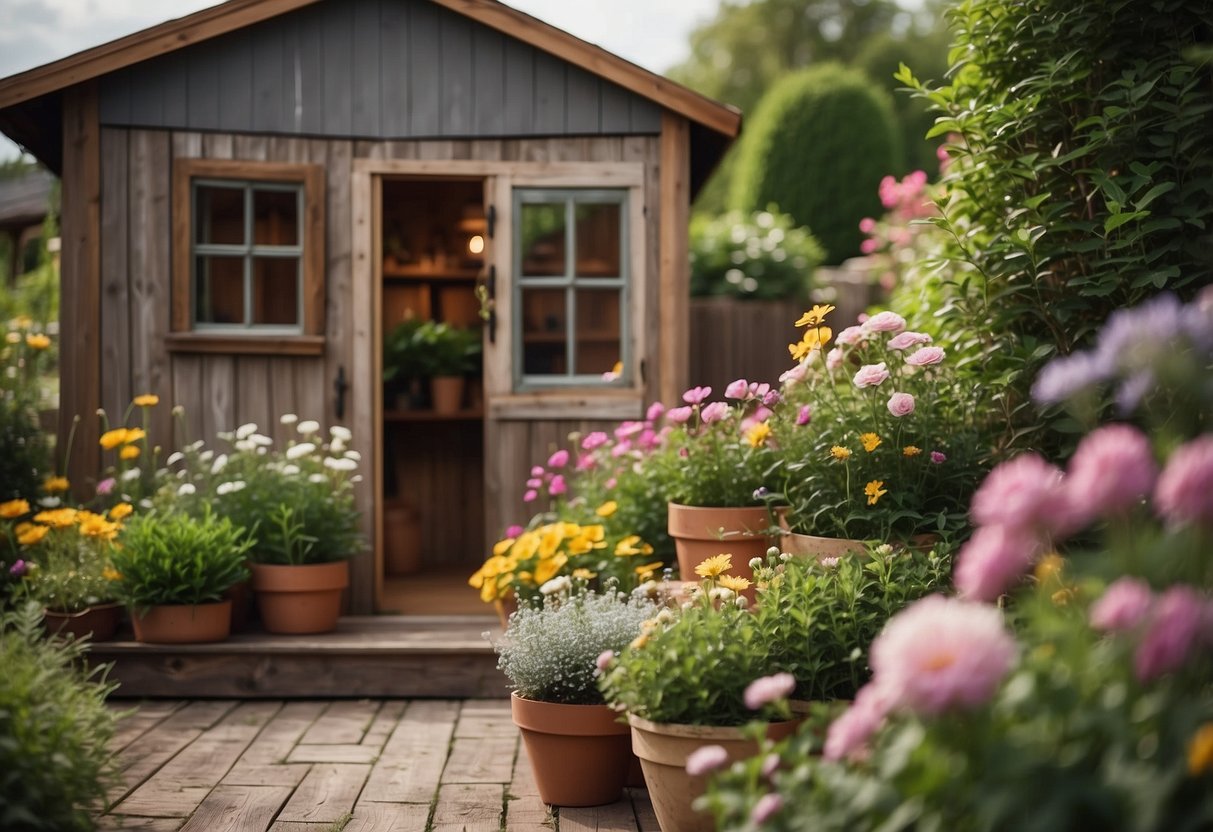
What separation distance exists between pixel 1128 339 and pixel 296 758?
308cm

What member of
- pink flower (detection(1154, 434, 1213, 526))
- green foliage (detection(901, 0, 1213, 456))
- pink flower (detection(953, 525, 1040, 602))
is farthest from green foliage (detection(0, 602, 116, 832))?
green foliage (detection(901, 0, 1213, 456))

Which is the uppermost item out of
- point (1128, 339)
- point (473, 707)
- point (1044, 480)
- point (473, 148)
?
point (473, 148)

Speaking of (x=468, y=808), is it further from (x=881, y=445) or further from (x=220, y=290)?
(x=220, y=290)

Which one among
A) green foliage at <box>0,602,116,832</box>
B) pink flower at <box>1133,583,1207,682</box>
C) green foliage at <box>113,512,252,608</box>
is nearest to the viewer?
pink flower at <box>1133,583,1207,682</box>

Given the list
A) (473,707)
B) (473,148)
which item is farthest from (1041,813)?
(473,148)

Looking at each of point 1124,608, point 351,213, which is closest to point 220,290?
point 351,213

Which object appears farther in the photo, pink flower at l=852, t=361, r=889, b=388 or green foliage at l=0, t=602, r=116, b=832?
pink flower at l=852, t=361, r=889, b=388

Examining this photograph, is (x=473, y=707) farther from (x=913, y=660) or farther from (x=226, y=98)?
(x=913, y=660)

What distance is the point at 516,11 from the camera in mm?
5043

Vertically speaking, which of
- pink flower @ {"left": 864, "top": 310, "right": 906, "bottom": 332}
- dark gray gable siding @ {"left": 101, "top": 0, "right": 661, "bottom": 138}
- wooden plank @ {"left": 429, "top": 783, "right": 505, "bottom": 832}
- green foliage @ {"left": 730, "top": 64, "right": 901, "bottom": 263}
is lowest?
wooden plank @ {"left": 429, "top": 783, "right": 505, "bottom": 832}

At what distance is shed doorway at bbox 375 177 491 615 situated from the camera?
22.4ft

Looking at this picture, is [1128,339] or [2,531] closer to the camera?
[1128,339]

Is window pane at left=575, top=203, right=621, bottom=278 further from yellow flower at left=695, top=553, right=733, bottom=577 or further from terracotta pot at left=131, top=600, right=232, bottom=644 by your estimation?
yellow flower at left=695, top=553, right=733, bottom=577

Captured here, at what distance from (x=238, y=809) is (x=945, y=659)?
2.49 meters
